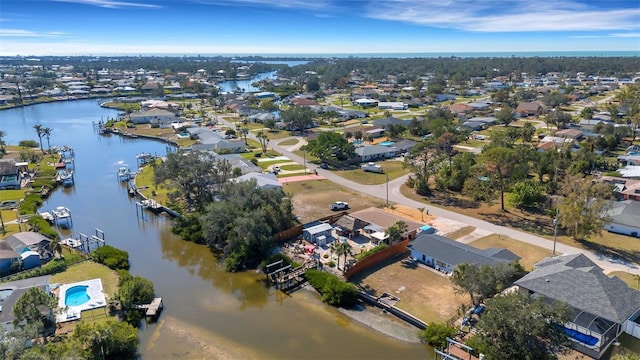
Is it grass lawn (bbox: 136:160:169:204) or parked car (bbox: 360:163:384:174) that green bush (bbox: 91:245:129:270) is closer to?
grass lawn (bbox: 136:160:169:204)

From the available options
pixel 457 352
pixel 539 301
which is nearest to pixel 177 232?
pixel 457 352

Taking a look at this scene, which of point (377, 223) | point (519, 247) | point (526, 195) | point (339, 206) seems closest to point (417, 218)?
point (377, 223)

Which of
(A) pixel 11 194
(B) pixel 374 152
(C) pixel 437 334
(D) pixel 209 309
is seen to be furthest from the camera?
(B) pixel 374 152

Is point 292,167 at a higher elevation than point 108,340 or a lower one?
higher

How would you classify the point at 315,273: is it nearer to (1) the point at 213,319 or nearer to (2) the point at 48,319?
(1) the point at 213,319

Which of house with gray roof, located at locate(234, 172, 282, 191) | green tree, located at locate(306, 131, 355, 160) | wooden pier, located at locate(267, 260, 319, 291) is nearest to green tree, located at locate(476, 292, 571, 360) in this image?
wooden pier, located at locate(267, 260, 319, 291)

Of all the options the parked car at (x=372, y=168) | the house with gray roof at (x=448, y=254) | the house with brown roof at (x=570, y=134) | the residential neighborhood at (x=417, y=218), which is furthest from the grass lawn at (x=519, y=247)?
the house with brown roof at (x=570, y=134)

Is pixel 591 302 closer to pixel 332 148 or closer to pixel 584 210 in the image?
pixel 584 210
